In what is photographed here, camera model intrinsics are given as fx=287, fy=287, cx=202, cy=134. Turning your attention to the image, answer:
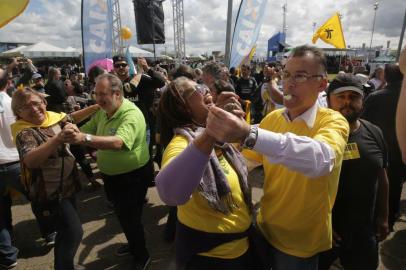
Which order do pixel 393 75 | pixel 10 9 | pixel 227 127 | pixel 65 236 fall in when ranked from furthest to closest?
pixel 393 75, pixel 65 236, pixel 10 9, pixel 227 127

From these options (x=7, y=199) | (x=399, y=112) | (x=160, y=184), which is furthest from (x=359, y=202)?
(x=7, y=199)

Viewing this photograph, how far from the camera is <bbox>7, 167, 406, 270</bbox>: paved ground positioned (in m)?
3.04

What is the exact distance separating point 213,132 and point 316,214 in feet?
2.74

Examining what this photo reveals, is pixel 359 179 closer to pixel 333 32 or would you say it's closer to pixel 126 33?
pixel 333 32

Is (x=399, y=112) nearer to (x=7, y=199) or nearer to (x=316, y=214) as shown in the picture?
(x=316, y=214)

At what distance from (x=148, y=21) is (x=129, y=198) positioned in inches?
300

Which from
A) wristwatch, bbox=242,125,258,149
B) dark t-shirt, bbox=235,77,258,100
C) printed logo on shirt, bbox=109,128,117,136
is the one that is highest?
wristwatch, bbox=242,125,258,149

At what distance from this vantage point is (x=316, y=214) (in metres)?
1.45

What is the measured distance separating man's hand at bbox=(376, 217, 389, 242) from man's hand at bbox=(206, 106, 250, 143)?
6.25 ft

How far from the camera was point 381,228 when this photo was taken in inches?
88.0

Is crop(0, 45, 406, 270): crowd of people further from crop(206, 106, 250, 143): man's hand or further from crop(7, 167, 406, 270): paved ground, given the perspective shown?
crop(7, 167, 406, 270): paved ground

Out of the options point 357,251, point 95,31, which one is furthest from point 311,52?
point 95,31

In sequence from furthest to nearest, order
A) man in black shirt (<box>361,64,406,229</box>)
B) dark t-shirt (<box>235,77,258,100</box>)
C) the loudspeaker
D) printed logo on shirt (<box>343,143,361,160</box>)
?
the loudspeaker → dark t-shirt (<box>235,77,258,100</box>) → man in black shirt (<box>361,64,406,229</box>) → printed logo on shirt (<box>343,143,361,160</box>)

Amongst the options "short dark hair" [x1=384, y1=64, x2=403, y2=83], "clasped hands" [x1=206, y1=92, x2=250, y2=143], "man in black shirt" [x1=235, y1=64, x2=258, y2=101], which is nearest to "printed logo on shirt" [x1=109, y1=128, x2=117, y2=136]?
"clasped hands" [x1=206, y1=92, x2=250, y2=143]
